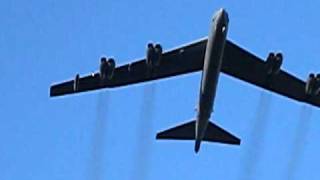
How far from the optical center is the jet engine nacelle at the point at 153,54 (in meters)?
56.2

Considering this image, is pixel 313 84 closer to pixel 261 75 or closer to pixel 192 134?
pixel 261 75

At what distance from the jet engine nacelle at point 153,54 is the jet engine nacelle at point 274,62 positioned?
525 cm

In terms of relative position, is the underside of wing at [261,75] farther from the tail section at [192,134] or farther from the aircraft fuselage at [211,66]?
the aircraft fuselage at [211,66]

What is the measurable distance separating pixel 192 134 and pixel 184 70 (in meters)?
3.27

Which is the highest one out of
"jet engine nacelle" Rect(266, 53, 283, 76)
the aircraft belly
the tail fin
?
"jet engine nacelle" Rect(266, 53, 283, 76)

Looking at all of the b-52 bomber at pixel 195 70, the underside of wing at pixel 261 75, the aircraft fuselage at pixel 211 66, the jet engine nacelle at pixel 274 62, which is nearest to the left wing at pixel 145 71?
the b-52 bomber at pixel 195 70

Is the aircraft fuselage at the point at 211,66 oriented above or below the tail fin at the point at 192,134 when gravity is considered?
above

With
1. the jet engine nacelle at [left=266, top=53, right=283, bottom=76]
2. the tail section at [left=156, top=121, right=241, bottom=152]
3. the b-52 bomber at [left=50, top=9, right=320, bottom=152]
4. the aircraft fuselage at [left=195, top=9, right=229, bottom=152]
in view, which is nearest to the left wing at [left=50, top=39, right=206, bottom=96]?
the b-52 bomber at [left=50, top=9, right=320, bottom=152]

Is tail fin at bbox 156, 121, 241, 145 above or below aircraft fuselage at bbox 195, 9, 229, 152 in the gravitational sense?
below

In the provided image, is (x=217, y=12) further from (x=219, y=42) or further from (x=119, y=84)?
(x=119, y=84)

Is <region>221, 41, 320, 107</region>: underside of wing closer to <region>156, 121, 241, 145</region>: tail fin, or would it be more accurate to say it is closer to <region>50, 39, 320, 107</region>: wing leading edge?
<region>50, 39, 320, 107</region>: wing leading edge

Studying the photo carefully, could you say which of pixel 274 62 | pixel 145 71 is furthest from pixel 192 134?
pixel 274 62

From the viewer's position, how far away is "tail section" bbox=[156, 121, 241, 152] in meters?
58.6

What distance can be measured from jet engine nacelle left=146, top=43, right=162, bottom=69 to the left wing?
5.38 feet
